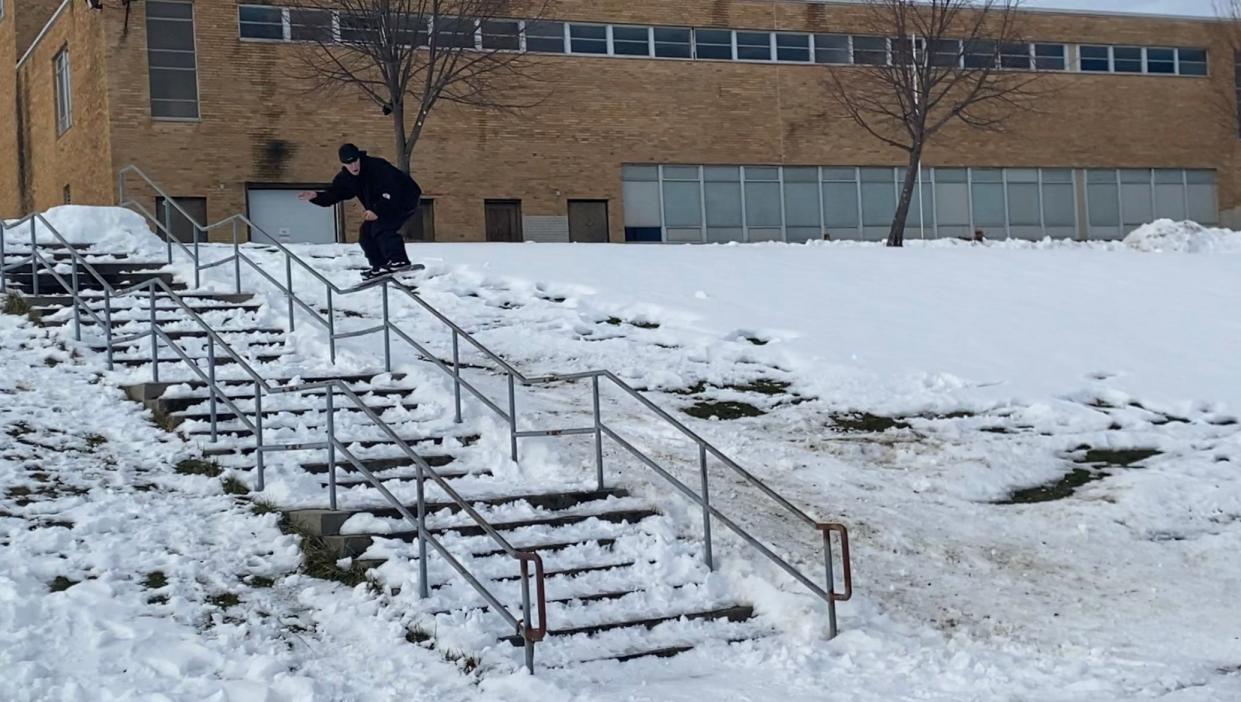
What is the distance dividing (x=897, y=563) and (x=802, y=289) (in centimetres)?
998

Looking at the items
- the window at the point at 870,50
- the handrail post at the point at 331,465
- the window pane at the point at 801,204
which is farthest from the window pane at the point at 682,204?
the handrail post at the point at 331,465

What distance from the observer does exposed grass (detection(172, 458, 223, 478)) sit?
10.0 m

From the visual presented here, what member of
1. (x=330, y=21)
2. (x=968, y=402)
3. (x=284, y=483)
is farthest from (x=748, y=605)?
(x=330, y=21)

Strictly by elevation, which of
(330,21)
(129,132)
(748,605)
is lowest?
(748,605)

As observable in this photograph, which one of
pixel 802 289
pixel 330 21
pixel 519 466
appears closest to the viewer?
pixel 519 466

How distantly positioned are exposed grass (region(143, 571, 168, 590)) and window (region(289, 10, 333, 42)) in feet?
78.5

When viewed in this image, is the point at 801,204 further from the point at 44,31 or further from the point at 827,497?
the point at 827,497

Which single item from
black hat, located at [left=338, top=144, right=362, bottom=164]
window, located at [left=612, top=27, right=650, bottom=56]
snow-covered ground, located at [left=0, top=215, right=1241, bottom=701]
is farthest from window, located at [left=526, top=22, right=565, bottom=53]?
black hat, located at [left=338, top=144, right=362, bottom=164]

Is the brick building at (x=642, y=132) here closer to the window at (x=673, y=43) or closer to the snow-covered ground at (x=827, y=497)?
the window at (x=673, y=43)

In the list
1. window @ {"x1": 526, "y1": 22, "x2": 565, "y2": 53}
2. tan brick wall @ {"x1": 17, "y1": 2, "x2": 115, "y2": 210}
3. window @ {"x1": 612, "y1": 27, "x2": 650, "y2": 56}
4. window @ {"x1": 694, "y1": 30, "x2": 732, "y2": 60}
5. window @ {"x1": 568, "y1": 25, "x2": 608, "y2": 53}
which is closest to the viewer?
tan brick wall @ {"x1": 17, "y1": 2, "x2": 115, "y2": 210}

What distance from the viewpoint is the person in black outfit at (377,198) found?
1354 cm

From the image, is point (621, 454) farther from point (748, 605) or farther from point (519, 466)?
point (748, 605)

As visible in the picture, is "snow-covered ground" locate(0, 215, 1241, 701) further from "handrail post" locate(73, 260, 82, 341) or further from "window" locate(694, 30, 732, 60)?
"window" locate(694, 30, 732, 60)

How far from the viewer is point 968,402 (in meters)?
13.7
